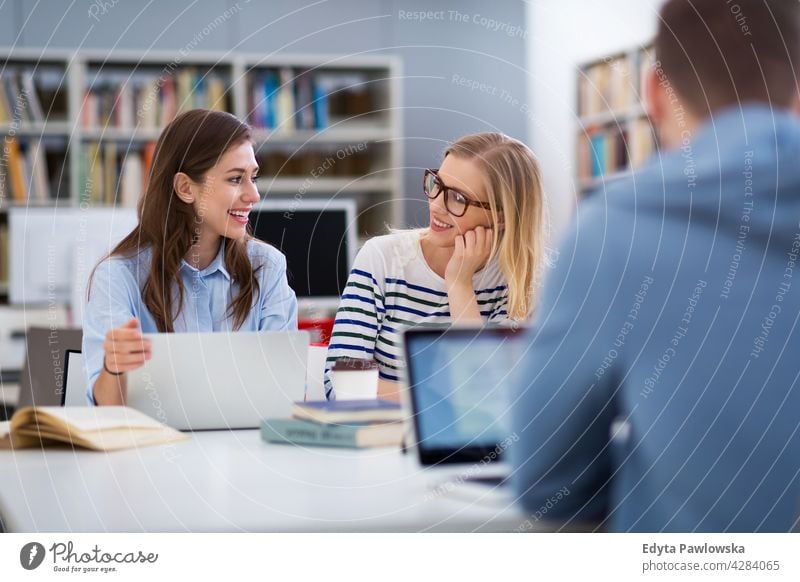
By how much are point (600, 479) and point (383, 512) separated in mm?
285

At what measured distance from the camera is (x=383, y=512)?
1045mm

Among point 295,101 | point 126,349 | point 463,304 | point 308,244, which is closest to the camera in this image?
point 126,349

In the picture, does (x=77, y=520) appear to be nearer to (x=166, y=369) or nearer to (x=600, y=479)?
(x=166, y=369)

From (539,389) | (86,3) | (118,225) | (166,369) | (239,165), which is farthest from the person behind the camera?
(86,3)

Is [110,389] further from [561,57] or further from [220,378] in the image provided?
[561,57]

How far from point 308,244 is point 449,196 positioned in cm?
46

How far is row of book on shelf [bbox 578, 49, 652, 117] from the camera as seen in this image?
8.79ft

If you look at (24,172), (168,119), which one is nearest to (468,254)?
(168,119)

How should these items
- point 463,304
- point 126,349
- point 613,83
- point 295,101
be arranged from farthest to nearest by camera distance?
point 295,101, point 613,83, point 463,304, point 126,349

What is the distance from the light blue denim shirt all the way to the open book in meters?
0.24

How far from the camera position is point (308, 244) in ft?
6.36

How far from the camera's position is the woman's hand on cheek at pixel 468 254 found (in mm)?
1599
